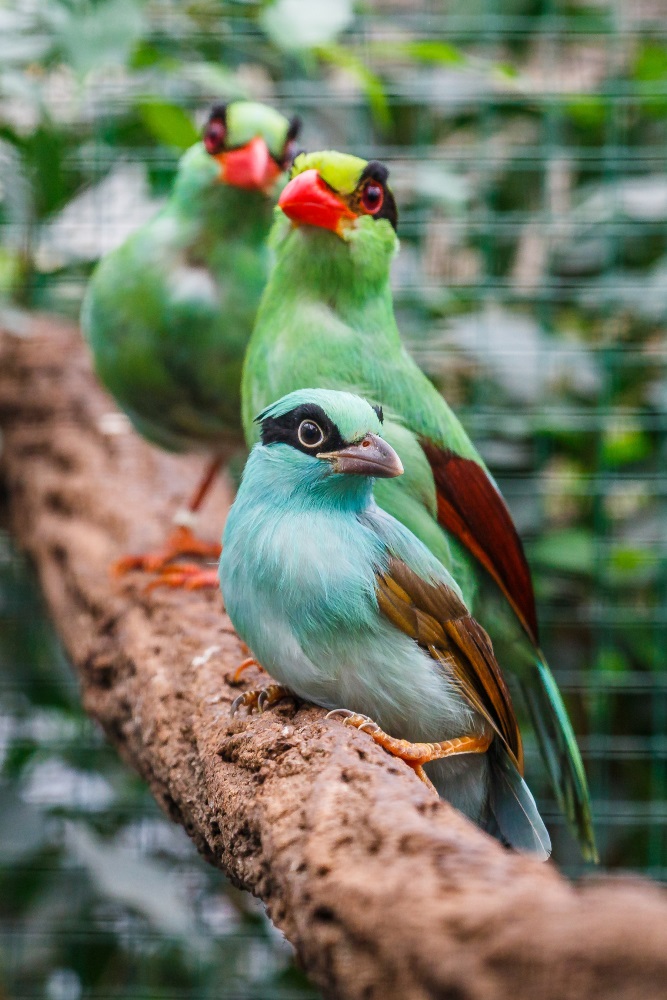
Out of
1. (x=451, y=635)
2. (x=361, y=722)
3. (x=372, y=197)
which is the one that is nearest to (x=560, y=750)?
(x=451, y=635)

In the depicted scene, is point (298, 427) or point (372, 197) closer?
point (298, 427)

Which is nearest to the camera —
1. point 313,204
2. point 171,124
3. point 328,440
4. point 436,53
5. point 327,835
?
point 327,835

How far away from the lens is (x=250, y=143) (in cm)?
258

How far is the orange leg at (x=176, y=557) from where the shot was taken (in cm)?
245

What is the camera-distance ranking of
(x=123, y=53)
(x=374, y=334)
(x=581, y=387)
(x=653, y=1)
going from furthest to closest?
(x=653, y=1)
(x=581, y=387)
(x=123, y=53)
(x=374, y=334)

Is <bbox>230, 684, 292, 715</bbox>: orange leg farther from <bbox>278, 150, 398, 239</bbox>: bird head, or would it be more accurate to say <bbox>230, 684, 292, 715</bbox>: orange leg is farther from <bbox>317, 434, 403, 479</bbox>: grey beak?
<bbox>278, 150, 398, 239</bbox>: bird head

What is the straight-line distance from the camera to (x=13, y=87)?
290cm

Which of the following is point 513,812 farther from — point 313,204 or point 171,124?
point 171,124

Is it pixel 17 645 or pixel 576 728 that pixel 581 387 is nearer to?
pixel 576 728

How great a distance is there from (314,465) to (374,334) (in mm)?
581

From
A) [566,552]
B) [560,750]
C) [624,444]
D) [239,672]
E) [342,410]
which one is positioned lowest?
[566,552]

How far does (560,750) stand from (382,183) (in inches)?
44.4

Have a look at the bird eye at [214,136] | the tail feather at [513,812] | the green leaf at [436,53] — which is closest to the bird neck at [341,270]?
the bird eye at [214,136]

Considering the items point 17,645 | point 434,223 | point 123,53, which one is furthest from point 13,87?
point 17,645
